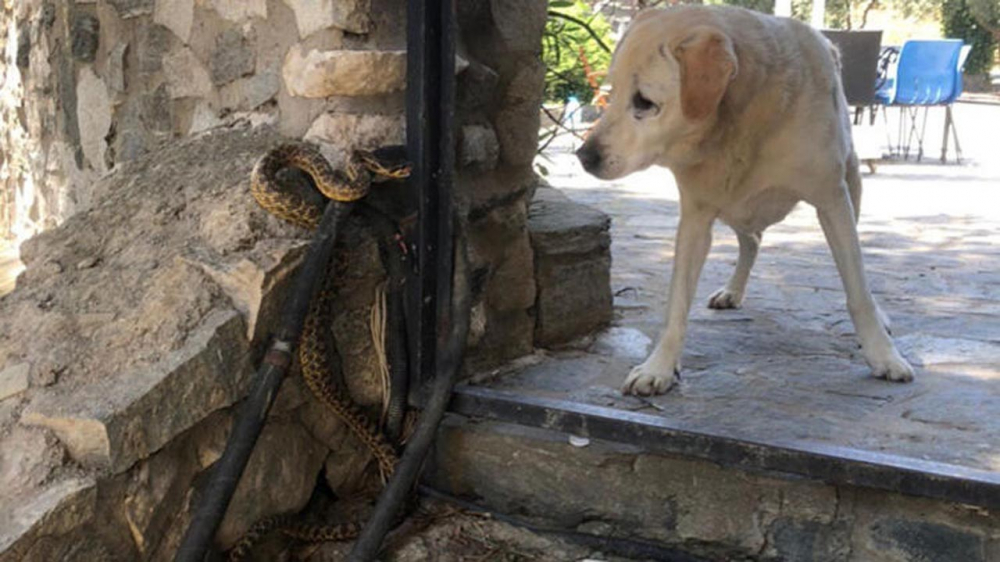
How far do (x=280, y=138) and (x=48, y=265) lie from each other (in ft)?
2.18

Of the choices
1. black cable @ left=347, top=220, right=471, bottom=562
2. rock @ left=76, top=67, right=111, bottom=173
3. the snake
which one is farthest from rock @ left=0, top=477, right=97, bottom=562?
rock @ left=76, top=67, right=111, bottom=173

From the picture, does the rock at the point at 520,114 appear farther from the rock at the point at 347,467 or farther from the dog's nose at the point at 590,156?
the rock at the point at 347,467

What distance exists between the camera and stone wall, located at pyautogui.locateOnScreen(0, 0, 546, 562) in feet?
7.33

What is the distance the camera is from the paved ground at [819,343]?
2738mm

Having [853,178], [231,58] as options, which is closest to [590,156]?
[231,58]

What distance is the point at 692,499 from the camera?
263 centimetres

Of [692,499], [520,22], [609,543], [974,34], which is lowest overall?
[974,34]

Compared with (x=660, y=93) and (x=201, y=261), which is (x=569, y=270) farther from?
(x=201, y=261)

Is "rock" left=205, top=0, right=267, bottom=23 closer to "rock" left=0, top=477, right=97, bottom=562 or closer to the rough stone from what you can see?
"rock" left=0, top=477, right=97, bottom=562

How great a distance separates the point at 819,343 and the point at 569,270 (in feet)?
2.99

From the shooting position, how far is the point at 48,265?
2.63m

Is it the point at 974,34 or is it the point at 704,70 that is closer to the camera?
the point at 704,70

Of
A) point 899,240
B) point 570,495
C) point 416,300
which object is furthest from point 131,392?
point 899,240

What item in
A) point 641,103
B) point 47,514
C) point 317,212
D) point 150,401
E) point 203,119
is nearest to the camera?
point 47,514
